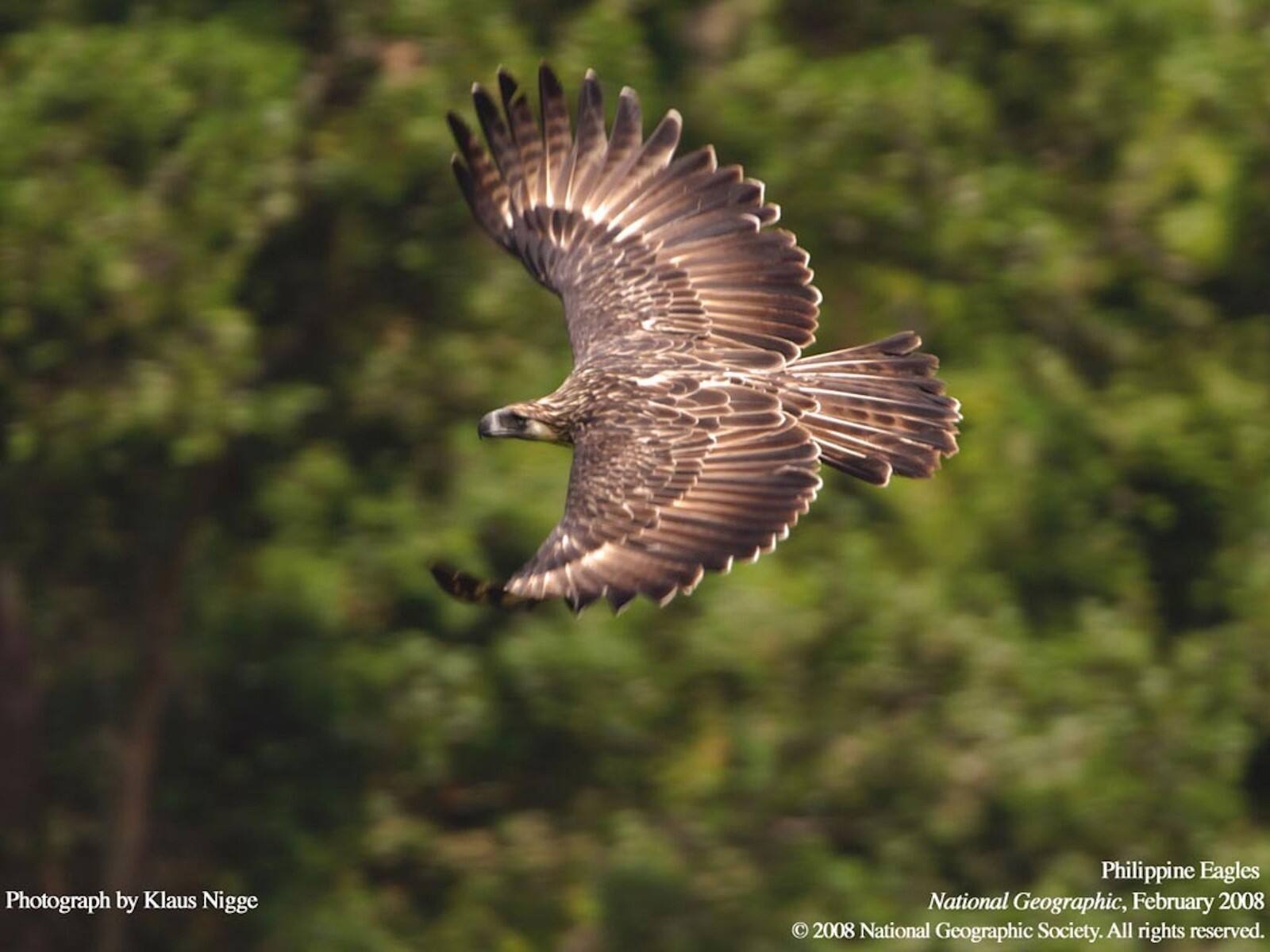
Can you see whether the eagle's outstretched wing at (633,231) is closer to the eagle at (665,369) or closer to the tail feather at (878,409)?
the eagle at (665,369)

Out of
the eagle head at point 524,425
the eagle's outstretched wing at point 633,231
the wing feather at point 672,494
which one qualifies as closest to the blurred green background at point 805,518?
the eagle's outstretched wing at point 633,231

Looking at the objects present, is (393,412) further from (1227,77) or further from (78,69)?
(1227,77)

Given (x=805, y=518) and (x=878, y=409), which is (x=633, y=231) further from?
(x=805, y=518)

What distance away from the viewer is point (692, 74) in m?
10.1

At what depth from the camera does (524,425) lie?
7.68 meters

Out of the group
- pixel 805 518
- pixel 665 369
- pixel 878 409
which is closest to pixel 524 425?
pixel 665 369

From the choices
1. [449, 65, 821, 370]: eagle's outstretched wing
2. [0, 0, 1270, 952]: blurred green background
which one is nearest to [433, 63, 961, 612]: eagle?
[449, 65, 821, 370]: eagle's outstretched wing

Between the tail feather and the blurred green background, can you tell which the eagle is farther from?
the blurred green background

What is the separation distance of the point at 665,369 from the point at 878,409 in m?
0.70

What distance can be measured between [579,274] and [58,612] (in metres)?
4.42

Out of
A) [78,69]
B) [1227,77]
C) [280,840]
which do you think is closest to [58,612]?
[280,840]

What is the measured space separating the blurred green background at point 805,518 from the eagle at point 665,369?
1079 millimetres

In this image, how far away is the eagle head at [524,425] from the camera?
25.0 feet

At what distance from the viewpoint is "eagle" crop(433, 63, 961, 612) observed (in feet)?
21.7
